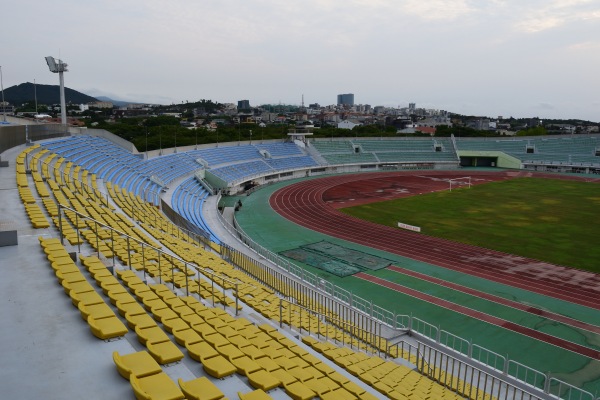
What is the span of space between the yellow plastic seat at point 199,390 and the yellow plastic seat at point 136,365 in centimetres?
49

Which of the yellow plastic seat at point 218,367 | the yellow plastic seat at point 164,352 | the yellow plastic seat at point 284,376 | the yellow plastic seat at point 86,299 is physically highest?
the yellow plastic seat at point 86,299

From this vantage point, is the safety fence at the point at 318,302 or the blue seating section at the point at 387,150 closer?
the safety fence at the point at 318,302

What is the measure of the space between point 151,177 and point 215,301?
25689 millimetres

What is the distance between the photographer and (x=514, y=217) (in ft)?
109

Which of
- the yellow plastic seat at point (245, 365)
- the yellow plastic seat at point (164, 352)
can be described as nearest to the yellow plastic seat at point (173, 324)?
the yellow plastic seat at point (164, 352)

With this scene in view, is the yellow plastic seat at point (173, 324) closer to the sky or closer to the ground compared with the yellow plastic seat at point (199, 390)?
closer to the ground

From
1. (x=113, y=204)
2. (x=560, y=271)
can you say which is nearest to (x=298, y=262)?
(x=113, y=204)

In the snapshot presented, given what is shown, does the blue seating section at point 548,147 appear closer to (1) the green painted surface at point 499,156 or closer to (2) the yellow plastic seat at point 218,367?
(1) the green painted surface at point 499,156

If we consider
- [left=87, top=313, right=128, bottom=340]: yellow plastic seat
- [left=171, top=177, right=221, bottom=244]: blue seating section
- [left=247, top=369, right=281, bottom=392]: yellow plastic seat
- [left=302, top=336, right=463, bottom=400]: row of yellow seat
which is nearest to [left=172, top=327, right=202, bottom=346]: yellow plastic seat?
[left=87, top=313, right=128, bottom=340]: yellow plastic seat

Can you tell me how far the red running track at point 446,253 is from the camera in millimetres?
19141

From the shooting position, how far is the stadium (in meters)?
6.90

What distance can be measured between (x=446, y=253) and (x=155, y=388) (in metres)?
21.0

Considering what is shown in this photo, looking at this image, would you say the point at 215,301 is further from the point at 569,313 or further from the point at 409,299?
the point at 569,313

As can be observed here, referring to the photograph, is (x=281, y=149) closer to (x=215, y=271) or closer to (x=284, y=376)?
(x=215, y=271)
